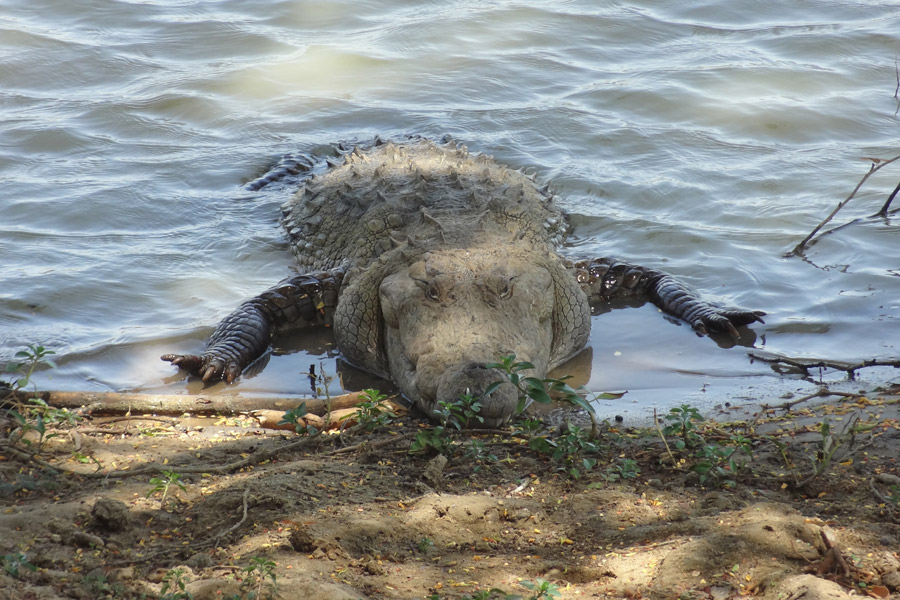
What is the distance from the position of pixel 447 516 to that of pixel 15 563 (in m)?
1.28

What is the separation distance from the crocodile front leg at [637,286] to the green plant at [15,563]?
14.7 ft

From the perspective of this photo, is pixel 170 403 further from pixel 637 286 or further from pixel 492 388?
pixel 637 286

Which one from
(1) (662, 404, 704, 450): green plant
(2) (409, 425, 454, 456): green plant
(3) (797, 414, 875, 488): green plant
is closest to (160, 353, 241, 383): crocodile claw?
(2) (409, 425, 454, 456): green plant

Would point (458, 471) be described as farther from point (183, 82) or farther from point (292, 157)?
point (183, 82)

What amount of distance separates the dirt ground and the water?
139 centimetres

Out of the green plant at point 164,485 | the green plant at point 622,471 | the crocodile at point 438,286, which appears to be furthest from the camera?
the crocodile at point 438,286

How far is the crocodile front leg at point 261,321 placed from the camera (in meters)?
5.31

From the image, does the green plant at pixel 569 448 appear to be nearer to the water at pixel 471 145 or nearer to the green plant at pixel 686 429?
the green plant at pixel 686 429

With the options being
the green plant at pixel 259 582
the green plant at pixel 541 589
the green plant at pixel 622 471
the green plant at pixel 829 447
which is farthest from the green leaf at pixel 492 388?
the green plant at pixel 259 582

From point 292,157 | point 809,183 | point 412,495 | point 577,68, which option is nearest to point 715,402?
point 412,495

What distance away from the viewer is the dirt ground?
2.53 metres

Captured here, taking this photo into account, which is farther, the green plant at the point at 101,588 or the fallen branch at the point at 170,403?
the fallen branch at the point at 170,403

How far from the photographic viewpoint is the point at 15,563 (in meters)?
2.45

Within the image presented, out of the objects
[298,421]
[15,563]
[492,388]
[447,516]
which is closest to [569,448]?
[492,388]
